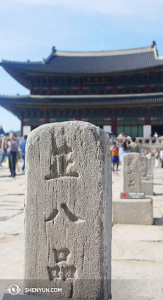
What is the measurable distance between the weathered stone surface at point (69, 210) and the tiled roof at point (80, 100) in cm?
1859

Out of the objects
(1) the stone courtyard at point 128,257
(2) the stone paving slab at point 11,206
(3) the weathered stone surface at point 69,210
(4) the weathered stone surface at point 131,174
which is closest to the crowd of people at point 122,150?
(4) the weathered stone surface at point 131,174

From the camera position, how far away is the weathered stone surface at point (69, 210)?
1.48m

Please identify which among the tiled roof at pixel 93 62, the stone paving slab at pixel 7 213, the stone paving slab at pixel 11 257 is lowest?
the stone paving slab at pixel 11 257

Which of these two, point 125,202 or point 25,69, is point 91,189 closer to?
point 125,202

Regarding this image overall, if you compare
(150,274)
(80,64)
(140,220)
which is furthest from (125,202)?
(80,64)

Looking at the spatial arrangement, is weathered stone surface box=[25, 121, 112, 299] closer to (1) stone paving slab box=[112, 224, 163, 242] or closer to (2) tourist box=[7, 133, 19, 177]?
(1) stone paving slab box=[112, 224, 163, 242]

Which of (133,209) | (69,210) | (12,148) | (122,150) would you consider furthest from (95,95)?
(69,210)

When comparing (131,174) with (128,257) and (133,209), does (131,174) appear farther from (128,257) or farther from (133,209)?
(128,257)

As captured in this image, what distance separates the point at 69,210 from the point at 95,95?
20305mm

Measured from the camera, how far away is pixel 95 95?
21.2 m

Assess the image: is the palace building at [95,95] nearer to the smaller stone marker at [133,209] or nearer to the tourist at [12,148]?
the tourist at [12,148]

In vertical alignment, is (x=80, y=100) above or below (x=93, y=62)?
below

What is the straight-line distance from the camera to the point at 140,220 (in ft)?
12.6

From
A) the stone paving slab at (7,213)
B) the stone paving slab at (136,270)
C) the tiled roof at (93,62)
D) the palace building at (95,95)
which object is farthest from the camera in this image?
the tiled roof at (93,62)
